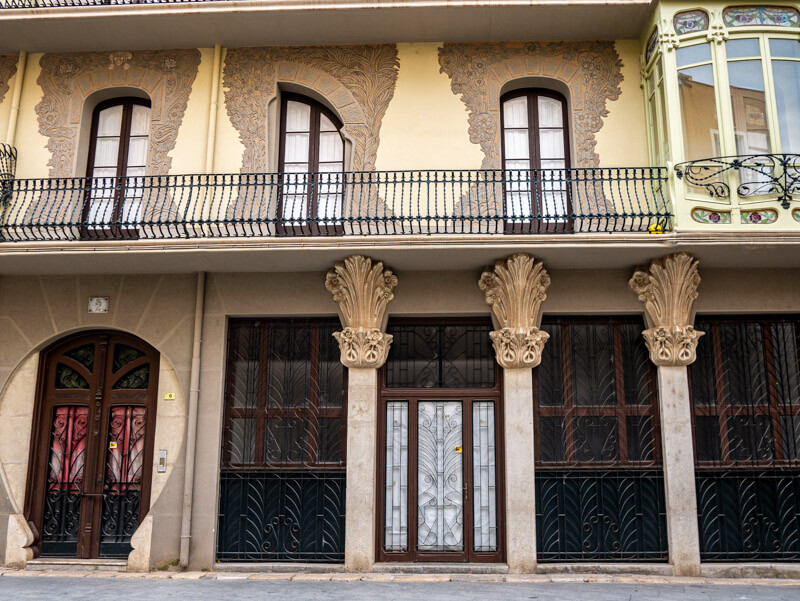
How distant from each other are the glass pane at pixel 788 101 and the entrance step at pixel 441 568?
21.0 ft

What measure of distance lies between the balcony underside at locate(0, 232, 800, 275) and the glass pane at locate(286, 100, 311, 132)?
2.24m

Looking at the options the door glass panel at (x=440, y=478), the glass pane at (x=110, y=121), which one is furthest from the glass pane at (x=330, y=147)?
the door glass panel at (x=440, y=478)

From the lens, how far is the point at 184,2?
9883 millimetres

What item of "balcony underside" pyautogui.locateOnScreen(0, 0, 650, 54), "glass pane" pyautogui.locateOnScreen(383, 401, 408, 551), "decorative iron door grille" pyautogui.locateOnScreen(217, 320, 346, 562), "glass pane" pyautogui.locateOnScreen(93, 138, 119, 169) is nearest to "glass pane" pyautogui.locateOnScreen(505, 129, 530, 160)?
"balcony underside" pyautogui.locateOnScreen(0, 0, 650, 54)

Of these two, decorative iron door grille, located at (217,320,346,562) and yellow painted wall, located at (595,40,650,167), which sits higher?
yellow painted wall, located at (595,40,650,167)

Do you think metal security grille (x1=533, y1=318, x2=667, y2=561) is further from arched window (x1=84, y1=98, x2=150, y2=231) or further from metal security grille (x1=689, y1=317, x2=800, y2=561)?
arched window (x1=84, y1=98, x2=150, y2=231)

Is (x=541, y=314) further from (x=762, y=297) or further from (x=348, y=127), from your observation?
(x=348, y=127)

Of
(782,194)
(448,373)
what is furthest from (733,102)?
(448,373)

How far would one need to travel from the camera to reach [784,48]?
30.6 ft

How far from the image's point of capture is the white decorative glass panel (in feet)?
34.6

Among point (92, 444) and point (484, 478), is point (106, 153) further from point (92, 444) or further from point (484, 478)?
point (484, 478)

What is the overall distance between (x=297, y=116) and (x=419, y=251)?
10.1ft

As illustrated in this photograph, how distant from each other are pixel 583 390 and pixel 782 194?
11.3 feet

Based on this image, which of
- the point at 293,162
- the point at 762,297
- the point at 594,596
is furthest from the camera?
the point at 293,162
